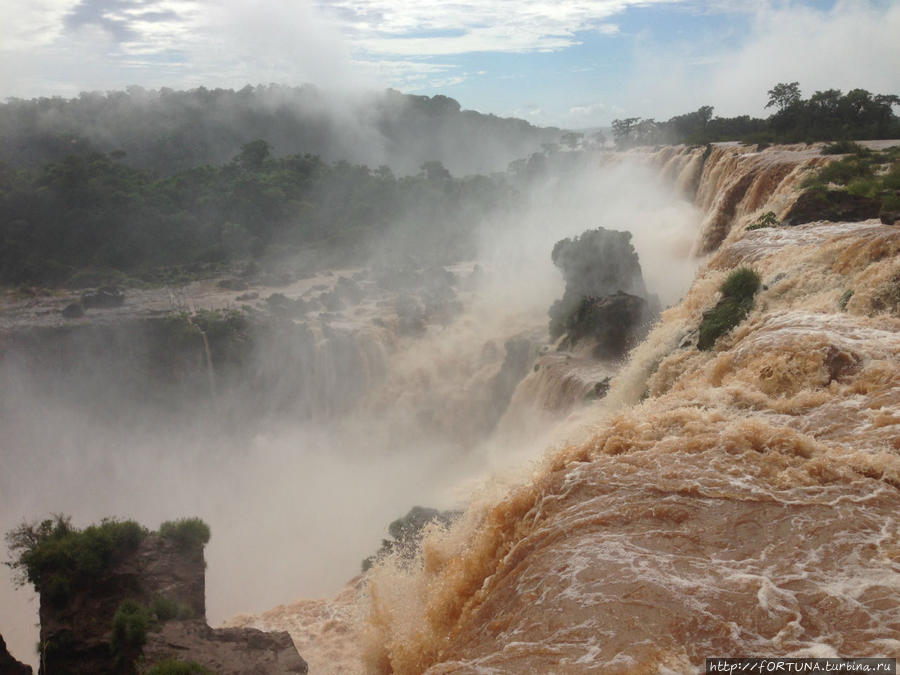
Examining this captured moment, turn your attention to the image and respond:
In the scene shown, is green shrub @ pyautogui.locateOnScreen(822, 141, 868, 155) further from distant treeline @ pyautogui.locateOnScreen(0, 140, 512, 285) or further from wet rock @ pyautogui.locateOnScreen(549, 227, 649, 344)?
distant treeline @ pyautogui.locateOnScreen(0, 140, 512, 285)

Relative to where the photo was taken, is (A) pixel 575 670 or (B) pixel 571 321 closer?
(A) pixel 575 670

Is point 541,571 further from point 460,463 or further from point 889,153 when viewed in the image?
point 889,153

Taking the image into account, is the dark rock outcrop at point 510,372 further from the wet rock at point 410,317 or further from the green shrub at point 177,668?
the green shrub at point 177,668

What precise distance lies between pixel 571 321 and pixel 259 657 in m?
14.6

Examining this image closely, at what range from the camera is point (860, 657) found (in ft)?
13.6

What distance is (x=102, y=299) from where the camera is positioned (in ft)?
92.5

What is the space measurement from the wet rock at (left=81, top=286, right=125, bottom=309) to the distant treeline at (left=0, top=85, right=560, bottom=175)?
28306mm

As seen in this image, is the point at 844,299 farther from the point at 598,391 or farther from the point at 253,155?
the point at 253,155

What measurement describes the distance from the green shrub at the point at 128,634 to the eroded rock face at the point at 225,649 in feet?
0.50

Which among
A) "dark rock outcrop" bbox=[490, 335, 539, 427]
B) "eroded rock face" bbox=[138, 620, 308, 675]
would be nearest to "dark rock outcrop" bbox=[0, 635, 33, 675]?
"eroded rock face" bbox=[138, 620, 308, 675]

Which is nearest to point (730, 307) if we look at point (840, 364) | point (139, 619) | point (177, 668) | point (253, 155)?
point (840, 364)

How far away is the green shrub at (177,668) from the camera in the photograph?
8.48 meters

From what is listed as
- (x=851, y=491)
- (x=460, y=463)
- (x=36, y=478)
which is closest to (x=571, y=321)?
(x=460, y=463)

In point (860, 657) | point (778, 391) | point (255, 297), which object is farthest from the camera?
point (255, 297)
